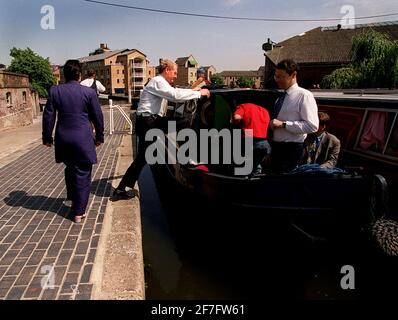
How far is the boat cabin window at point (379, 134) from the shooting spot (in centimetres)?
425

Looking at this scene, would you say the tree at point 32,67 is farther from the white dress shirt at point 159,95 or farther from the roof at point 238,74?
the roof at point 238,74

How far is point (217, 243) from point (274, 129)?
5.96 ft

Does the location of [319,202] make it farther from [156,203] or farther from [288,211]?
[156,203]

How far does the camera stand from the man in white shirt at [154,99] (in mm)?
4273

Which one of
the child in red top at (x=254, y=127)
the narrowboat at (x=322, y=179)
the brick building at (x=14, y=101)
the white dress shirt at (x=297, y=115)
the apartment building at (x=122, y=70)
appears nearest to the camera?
the narrowboat at (x=322, y=179)

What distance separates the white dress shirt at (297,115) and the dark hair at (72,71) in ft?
7.55

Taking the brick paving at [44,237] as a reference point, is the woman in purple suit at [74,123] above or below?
above

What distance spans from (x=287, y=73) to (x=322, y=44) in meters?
38.9

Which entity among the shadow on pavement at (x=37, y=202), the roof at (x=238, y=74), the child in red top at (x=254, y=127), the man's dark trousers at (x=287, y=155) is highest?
the roof at (x=238, y=74)

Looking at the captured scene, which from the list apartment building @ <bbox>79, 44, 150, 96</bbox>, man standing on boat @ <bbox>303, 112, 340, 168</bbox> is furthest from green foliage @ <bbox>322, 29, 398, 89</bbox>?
apartment building @ <bbox>79, 44, 150, 96</bbox>

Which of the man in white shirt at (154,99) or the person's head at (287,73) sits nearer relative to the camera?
the person's head at (287,73)
